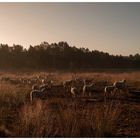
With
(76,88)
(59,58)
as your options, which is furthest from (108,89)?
(59,58)

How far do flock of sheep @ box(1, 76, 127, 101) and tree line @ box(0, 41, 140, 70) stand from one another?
0.53 feet

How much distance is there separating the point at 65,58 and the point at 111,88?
2.23 ft

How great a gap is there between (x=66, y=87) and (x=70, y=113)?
369 millimetres

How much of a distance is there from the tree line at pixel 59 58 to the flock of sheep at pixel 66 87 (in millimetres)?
161

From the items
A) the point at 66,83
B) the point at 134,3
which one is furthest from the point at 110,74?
the point at 134,3

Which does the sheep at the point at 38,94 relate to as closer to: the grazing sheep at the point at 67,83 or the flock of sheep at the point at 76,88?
the flock of sheep at the point at 76,88

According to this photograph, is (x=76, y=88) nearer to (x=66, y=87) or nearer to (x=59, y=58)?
(x=66, y=87)

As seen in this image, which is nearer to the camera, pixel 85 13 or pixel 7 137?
pixel 7 137

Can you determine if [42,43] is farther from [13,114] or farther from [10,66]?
[13,114]

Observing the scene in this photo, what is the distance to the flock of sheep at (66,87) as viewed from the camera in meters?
5.09

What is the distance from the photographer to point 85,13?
515 centimetres

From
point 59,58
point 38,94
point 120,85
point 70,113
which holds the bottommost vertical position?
point 70,113

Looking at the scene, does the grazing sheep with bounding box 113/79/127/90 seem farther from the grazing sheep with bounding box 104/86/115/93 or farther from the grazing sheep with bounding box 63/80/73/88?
the grazing sheep with bounding box 63/80/73/88

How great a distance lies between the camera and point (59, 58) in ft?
17.0
